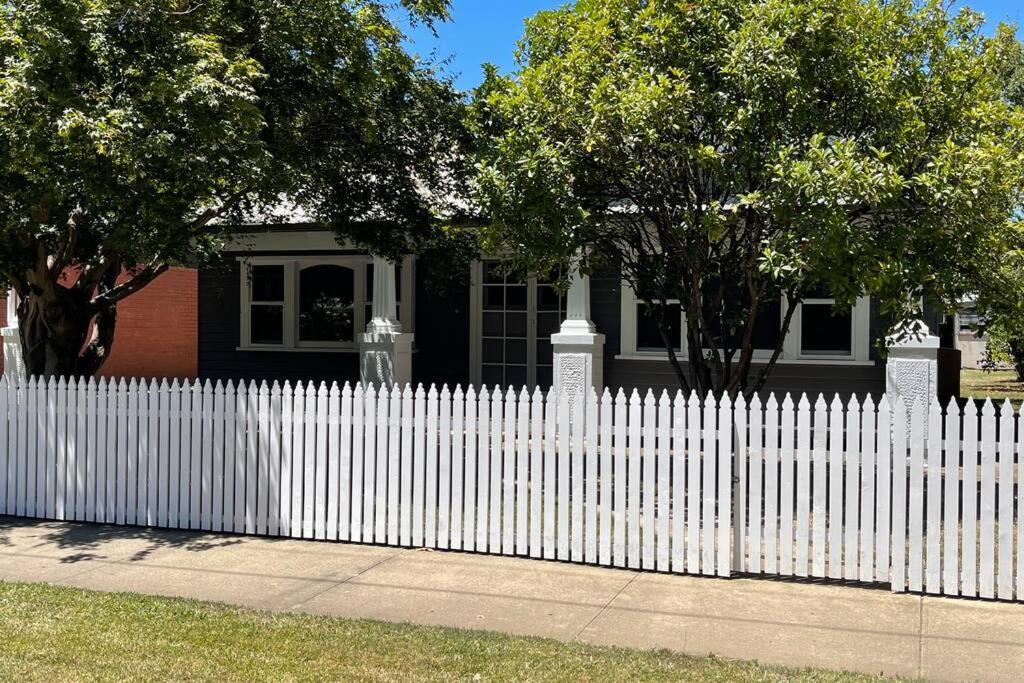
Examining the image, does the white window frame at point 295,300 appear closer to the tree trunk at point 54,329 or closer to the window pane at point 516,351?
the window pane at point 516,351

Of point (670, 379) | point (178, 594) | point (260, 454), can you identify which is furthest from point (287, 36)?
point (670, 379)

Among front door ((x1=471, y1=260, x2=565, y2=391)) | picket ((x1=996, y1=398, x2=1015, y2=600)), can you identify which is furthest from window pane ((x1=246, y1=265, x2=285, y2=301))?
picket ((x1=996, y1=398, x2=1015, y2=600))

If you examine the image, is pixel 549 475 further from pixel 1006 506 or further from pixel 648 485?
pixel 1006 506

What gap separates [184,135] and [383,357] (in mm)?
6385

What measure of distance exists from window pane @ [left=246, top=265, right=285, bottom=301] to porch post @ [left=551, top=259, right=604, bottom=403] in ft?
19.9

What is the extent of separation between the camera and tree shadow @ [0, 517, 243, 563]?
7.87 metres

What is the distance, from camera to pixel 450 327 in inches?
645

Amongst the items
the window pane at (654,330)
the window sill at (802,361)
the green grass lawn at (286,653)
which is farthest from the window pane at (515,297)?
the green grass lawn at (286,653)

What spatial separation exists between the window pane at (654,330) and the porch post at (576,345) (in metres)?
1.78

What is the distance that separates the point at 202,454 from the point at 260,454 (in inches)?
22.4

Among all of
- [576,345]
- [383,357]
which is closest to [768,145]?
[576,345]

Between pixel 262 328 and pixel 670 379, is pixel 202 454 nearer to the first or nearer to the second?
pixel 670 379

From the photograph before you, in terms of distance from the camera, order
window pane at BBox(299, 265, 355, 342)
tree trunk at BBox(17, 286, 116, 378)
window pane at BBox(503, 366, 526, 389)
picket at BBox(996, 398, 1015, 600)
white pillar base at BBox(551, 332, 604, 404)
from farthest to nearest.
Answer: window pane at BBox(299, 265, 355, 342)
window pane at BBox(503, 366, 526, 389)
white pillar base at BBox(551, 332, 604, 404)
tree trunk at BBox(17, 286, 116, 378)
picket at BBox(996, 398, 1015, 600)

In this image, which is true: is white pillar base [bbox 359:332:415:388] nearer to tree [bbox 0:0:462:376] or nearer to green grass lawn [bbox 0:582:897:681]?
tree [bbox 0:0:462:376]
